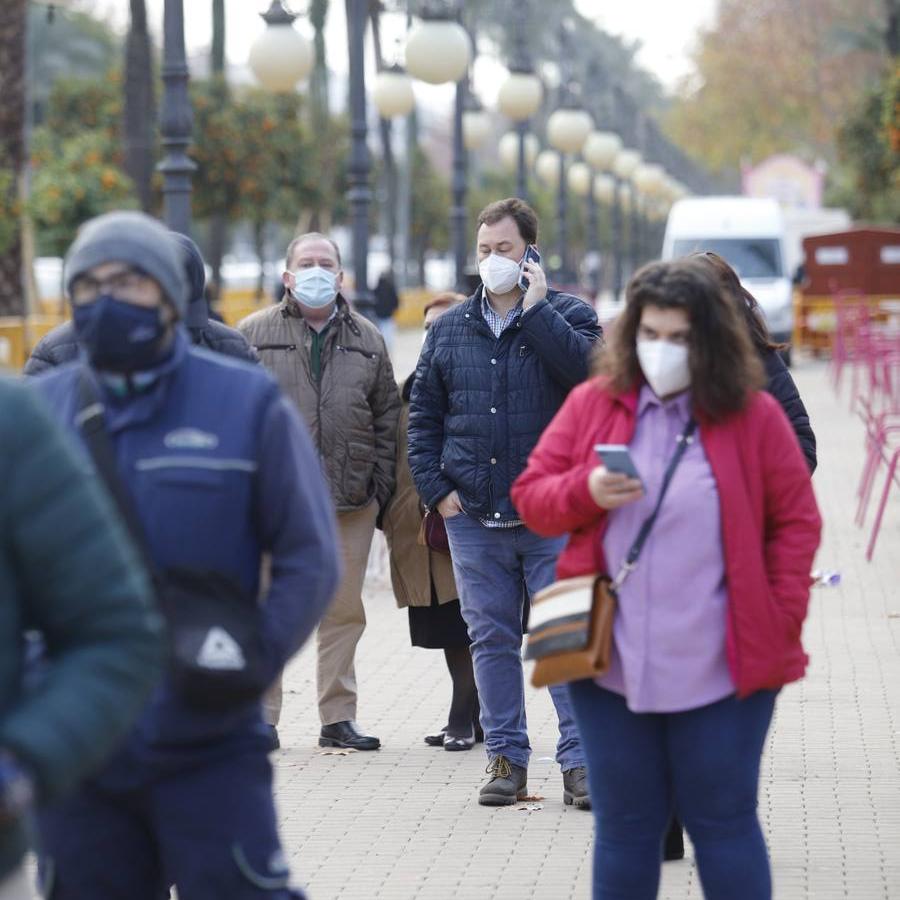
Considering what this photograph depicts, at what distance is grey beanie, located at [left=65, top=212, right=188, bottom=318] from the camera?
332 cm

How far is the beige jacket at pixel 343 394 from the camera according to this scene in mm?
7688

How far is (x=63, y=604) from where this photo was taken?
272 cm

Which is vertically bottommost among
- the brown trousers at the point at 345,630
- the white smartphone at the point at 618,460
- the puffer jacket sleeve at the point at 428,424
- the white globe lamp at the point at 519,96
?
the brown trousers at the point at 345,630

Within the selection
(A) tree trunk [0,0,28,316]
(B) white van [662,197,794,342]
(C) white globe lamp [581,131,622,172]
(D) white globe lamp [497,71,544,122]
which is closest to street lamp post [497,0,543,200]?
(D) white globe lamp [497,71,544,122]

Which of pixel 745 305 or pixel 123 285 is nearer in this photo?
pixel 123 285

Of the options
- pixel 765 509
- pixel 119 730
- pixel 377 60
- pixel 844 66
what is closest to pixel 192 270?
pixel 765 509

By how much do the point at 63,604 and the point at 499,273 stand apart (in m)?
3.93

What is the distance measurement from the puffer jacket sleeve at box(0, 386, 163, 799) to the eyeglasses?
2.00ft

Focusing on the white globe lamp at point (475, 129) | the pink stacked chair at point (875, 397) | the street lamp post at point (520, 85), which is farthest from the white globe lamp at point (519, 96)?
the pink stacked chair at point (875, 397)

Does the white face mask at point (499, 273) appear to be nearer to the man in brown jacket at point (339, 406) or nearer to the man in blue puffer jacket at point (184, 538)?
the man in brown jacket at point (339, 406)

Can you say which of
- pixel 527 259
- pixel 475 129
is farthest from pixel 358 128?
pixel 475 129

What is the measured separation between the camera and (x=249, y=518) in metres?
3.50

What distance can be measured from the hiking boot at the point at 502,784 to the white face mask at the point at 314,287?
1.88m

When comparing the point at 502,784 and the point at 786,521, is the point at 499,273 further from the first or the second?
the point at 786,521
